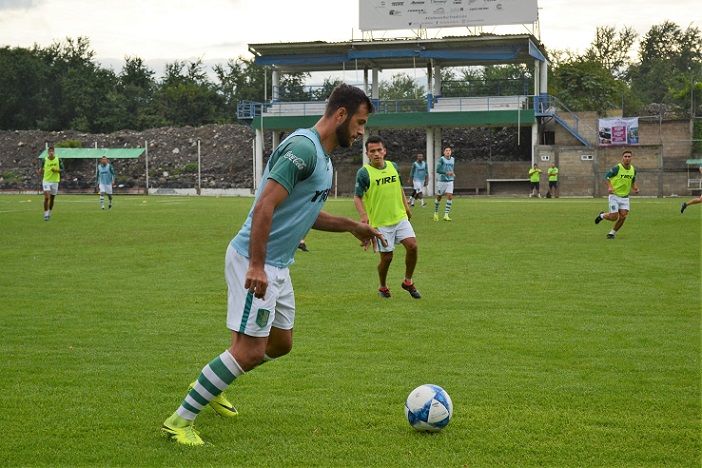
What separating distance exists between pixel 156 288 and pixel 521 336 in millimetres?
6008

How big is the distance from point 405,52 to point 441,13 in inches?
133

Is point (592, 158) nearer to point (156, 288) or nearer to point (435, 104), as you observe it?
point (435, 104)

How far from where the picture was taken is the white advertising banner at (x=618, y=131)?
5162 cm

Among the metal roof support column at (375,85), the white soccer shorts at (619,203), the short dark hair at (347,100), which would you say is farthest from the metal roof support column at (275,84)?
the short dark hair at (347,100)

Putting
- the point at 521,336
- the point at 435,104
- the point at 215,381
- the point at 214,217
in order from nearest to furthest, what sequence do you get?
the point at 215,381
the point at 521,336
the point at 214,217
the point at 435,104

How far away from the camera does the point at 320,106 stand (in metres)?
57.2

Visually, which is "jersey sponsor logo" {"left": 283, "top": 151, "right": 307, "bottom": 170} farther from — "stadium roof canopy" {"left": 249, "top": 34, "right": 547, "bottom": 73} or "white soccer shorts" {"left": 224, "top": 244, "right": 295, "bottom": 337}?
"stadium roof canopy" {"left": 249, "top": 34, "right": 547, "bottom": 73}

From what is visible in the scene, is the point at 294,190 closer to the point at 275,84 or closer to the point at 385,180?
the point at 385,180

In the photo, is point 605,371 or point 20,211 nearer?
point 605,371

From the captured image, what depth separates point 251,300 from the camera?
18.2ft

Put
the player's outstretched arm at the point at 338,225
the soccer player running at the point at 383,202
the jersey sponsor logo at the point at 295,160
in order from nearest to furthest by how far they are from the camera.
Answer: the jersey sponsor logo at the point at 295,160, the player's outstretched arm at the point at 338,225, the soccer player running at the point at 383,202

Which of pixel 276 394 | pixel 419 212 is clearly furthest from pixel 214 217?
pixel 276 394

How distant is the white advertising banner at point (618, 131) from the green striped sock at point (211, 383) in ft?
159

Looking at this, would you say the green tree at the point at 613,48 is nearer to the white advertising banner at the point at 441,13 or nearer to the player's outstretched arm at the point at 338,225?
the white advertising banner at the point at 441,13
